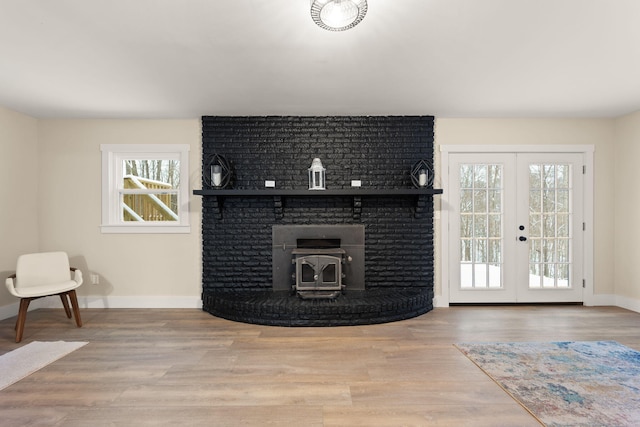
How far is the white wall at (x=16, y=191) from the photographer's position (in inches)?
156

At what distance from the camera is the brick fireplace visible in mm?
4324

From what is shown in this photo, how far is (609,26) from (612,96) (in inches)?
69.7

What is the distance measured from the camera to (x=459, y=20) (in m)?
2.17

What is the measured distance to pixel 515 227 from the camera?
4.44m

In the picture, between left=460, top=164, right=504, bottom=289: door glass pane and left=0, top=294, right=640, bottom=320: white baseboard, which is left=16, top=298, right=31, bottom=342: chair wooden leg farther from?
left=460, top=164, right=504, bottom=289: door glass pane

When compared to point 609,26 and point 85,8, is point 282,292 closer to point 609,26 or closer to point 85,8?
point 85,8

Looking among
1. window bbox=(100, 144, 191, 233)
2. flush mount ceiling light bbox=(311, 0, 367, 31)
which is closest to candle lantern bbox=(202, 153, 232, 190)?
window bbox=(100, 144, 191, 233)

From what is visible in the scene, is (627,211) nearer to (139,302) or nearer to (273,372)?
(273,372)

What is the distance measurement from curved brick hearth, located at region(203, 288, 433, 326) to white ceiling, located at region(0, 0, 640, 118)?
7.15ft

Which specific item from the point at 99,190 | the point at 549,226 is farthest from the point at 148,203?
the point at 549,226

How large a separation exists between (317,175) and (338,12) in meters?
2.43

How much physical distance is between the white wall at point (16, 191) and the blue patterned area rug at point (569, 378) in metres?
5.00

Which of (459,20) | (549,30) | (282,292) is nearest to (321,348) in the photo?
(282,292)

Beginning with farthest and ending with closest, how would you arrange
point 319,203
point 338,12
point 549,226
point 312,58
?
point 549,226, point 319,203, point 312,58, point 338,12
